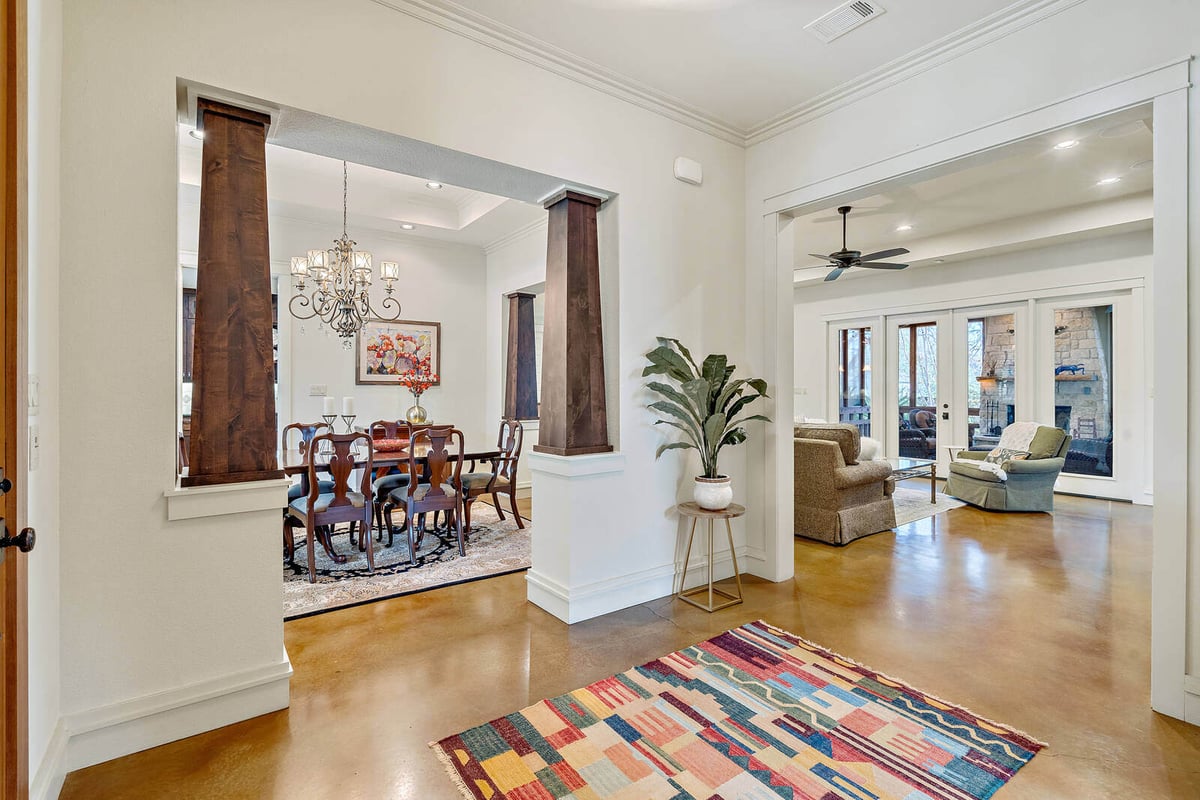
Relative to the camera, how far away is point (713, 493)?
3.20 m

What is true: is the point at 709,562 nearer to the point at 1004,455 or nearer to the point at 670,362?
the point at 670,362

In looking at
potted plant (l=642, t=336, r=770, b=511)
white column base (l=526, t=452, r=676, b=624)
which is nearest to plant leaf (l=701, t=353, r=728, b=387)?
potted plant (l=642, t=336, r=770, b=511)

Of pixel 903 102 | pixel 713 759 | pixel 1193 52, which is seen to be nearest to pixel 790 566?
pixel 713 759

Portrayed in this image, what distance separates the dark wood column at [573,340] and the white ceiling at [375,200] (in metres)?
1.93

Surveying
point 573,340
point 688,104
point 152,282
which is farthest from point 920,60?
point 152,282

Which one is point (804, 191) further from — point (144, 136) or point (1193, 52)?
point (144, 136)

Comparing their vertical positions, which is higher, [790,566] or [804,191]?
[804,191]

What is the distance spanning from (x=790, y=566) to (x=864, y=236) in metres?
5.06

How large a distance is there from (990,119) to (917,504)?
458 cm

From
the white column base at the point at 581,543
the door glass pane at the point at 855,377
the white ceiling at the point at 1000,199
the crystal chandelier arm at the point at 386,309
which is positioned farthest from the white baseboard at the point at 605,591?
the door glass pane at the point at 855,377

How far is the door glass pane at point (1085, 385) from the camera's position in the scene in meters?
6.29

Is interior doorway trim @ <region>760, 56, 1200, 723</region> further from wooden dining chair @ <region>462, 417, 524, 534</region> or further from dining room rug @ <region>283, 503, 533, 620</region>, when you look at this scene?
wooden dining chair @ <region>462, 417, 524, 534</region>

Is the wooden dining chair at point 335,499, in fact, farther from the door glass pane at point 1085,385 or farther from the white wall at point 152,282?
the door glass pane at point 1085,385

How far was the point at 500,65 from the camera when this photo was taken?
275cm
